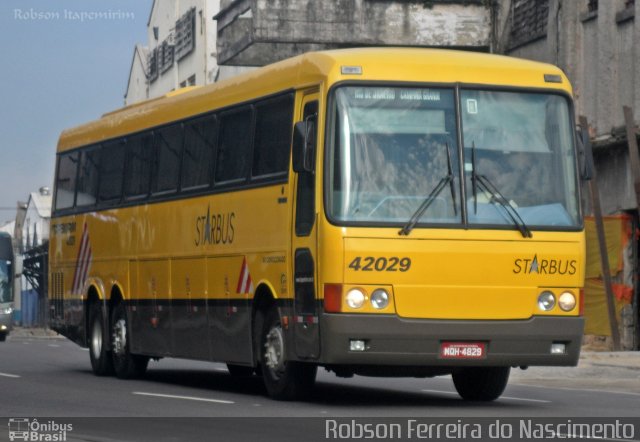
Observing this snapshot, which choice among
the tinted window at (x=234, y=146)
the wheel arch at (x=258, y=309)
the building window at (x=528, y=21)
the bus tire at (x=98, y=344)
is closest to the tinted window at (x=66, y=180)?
the bus tire at (x=98, y=344)

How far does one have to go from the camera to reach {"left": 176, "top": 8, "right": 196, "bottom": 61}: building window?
58.8m

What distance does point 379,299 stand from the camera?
15.0m

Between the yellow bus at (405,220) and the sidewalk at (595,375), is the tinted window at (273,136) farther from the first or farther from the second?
the sidewalk at (595,375)

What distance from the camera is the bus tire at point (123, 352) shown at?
21.4 m

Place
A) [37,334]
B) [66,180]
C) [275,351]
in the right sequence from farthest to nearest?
[37,334] → [66,180] → [275,351]

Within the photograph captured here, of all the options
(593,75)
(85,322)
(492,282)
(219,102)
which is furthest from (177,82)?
(492,282)

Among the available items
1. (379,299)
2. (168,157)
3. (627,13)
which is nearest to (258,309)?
(379,299)

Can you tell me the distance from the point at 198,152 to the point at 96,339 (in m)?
4.65

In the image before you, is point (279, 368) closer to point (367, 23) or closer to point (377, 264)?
point (377, 264)

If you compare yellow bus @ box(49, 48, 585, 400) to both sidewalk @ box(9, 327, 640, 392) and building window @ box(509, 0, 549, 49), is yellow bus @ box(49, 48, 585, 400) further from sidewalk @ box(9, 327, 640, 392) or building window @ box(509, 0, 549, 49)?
building window @ box(509, 0, 549, 49)

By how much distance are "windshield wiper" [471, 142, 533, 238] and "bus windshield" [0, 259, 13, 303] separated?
37.8 meters

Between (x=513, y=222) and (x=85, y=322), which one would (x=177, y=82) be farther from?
(x=513, y=222)

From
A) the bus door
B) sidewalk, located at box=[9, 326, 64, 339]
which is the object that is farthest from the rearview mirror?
sidewalk, located at box=[9, 326, 64, 339]

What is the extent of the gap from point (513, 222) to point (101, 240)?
8511mm
